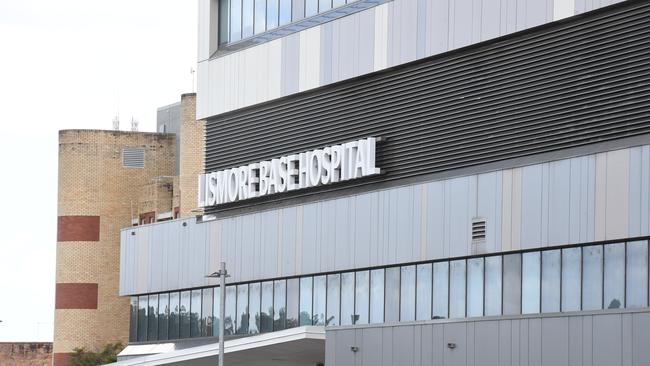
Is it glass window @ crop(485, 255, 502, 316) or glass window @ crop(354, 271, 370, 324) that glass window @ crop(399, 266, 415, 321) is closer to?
glass window @ crop(354, 271, 370, 324)

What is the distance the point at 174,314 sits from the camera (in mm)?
61750

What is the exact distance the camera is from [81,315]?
286 feet

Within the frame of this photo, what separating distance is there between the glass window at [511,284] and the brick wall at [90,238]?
45.4 metres

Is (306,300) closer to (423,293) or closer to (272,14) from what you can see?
(423,293)

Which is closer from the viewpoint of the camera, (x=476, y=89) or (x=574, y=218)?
(x=574, y=218)

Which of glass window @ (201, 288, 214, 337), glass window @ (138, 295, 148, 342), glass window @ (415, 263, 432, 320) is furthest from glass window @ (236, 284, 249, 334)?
glass window @ (415, 263, 432, 320)

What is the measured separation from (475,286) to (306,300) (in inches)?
364

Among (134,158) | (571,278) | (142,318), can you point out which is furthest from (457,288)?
(134,158)

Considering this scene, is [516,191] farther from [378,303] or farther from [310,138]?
[310,138]

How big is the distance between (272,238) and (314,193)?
A: 7.57 feet

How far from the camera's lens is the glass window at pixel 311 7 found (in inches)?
2191

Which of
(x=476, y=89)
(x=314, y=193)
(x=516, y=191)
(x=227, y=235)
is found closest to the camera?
(x=516, y=191)

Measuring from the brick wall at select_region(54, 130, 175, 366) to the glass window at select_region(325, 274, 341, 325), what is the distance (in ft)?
119

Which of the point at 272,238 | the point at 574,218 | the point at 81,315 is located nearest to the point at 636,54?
the point at 574,218
